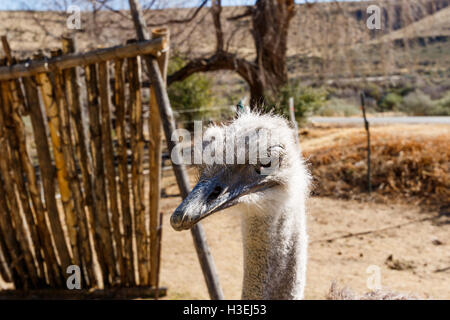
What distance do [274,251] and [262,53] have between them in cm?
948

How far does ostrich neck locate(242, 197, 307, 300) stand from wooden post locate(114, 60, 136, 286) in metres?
Answer: 1.79

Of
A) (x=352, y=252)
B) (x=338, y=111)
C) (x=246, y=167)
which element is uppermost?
(x=246, y=167)

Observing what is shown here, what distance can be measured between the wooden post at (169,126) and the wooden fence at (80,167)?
11cm

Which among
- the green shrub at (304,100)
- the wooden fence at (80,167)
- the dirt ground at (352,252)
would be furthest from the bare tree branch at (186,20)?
the wooden fence at (80,167)

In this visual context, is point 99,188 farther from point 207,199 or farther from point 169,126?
point 207,199

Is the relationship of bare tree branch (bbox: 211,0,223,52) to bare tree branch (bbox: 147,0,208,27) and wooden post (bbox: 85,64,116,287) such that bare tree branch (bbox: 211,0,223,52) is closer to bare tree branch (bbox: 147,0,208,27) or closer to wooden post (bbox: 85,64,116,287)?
bare tree branch (bbox: 147,0,208,27)

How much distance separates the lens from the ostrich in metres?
1.44

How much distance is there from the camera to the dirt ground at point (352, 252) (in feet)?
13.2

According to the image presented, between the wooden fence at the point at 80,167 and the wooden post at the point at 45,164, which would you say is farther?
the wooden post at the point at 45,164

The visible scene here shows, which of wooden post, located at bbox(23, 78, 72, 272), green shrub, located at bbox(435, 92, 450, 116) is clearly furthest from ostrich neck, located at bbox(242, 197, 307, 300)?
green shrub, located at bbox(435, 92, 450, 116)

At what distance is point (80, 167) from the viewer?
11.0ft

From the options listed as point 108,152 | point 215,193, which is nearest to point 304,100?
point 108,152

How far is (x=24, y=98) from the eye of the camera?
3312mm

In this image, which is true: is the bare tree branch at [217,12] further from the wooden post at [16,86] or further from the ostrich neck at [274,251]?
the ostrich neck at [274,251]
